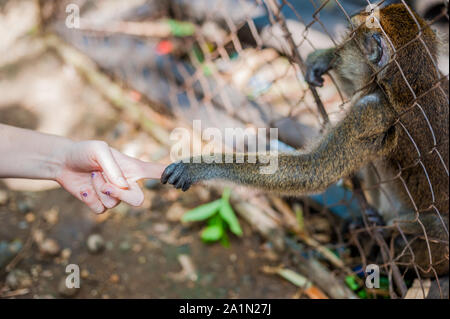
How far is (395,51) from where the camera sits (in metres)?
1.87

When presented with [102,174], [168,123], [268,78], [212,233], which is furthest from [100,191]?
[268,78]

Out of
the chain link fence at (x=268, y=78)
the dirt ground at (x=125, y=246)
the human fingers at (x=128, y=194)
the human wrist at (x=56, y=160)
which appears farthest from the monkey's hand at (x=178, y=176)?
the dirt ground at (x=125, y=246)

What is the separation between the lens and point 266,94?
369 centimetres

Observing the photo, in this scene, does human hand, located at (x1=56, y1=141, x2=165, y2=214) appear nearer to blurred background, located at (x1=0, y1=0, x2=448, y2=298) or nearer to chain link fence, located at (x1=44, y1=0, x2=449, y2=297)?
blurred background, located at (x1=0, y1=0, x2=448, y2=298)

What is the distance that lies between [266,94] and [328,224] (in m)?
1.33

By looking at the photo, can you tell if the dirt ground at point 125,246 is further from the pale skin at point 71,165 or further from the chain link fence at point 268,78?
the pale skin at point 71,165

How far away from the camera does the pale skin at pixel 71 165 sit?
6.31 feet

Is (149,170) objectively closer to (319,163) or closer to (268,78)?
(319,163)

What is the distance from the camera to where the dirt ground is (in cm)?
260

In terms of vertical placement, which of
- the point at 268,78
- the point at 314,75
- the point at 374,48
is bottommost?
the point at 374,48

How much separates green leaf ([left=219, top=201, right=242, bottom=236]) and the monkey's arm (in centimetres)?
76

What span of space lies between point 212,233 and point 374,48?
168 cm
